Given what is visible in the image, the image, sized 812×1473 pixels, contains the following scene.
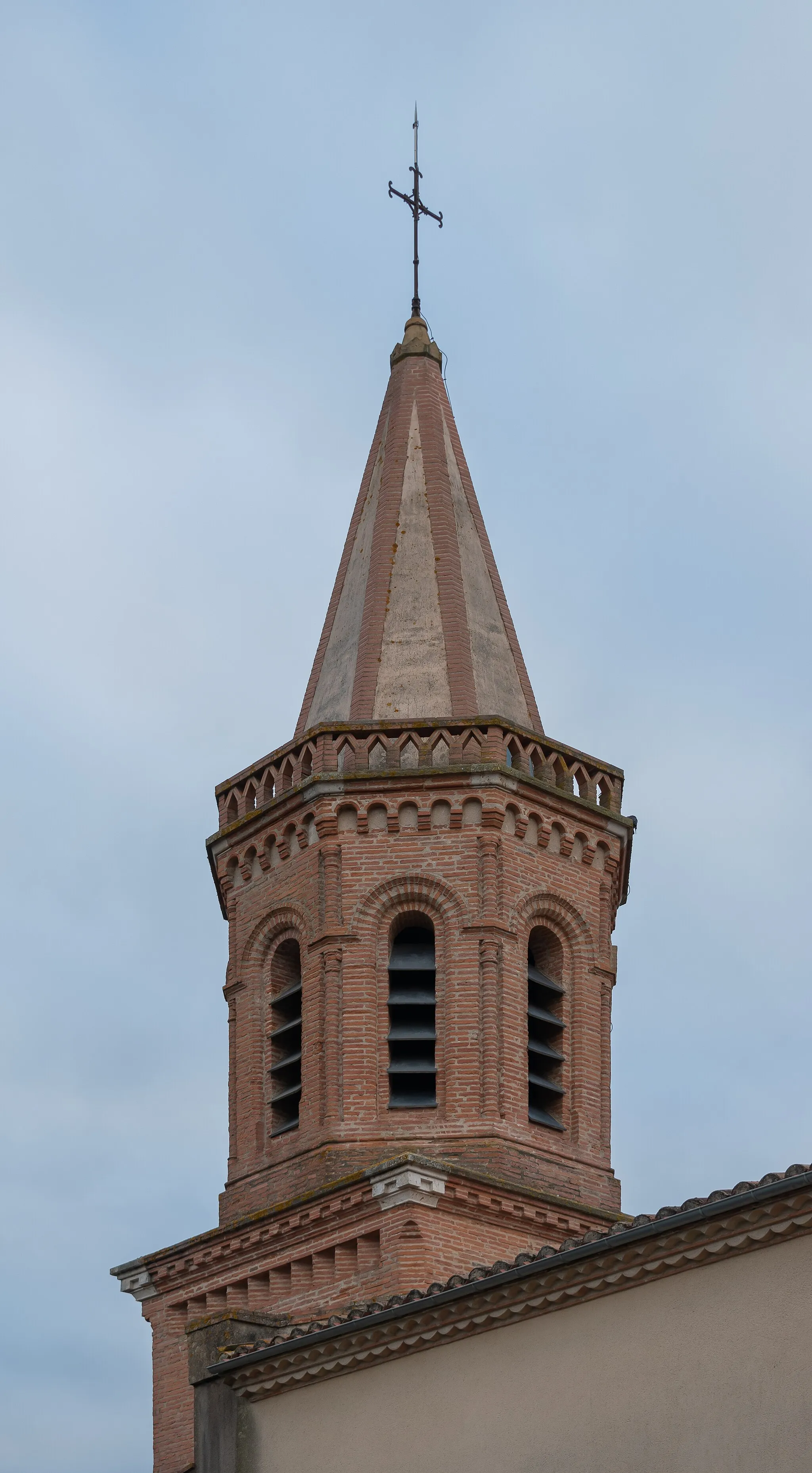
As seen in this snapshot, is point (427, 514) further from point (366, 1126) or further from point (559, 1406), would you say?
point (559, 1406)

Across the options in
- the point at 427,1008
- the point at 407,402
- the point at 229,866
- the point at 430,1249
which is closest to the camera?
the point at 430,1249

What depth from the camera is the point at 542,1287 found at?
1873 cm

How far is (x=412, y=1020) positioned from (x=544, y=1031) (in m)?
1.63

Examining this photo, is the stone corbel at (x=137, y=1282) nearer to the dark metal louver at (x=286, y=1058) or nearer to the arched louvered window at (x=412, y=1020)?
the dark metal louver at (x=286, y=1058)

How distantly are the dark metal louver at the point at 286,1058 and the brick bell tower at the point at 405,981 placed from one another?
0.10ft

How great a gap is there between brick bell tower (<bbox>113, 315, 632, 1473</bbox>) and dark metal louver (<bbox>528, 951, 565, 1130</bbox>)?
32 millimetres

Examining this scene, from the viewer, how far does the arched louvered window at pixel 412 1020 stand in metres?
26.8

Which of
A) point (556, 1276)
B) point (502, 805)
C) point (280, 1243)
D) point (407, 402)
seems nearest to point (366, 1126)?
point (280, 1243)

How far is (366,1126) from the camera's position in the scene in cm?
2641

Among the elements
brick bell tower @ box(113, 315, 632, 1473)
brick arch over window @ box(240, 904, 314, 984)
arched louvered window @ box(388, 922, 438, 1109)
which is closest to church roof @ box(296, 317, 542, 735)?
brick bell tower @ box(113, 315, 632, 1473)

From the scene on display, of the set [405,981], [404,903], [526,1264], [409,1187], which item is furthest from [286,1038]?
[526,1264]

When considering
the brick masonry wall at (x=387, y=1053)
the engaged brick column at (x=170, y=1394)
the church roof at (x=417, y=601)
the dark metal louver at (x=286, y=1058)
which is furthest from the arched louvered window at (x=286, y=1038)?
the church roof at (x=417, y=601)

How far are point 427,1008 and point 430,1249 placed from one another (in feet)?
10.6

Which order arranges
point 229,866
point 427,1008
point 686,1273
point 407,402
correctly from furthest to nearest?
1. point 407,402
2. point 229,866
3. point 427,1008
4. point 686,1273
